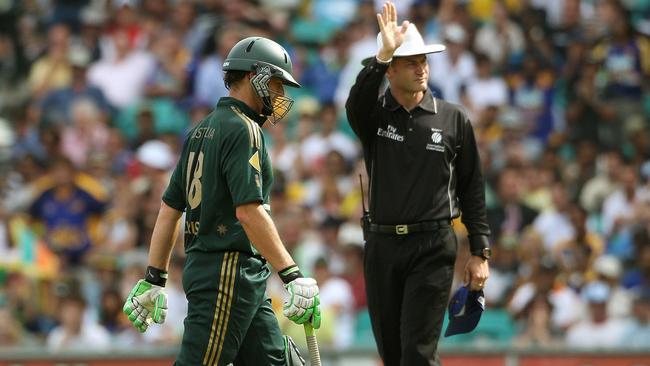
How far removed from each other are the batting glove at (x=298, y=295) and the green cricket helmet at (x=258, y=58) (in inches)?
41.0

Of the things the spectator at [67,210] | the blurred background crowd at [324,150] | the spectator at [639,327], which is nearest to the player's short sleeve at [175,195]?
the blurred background crowd at [324,150]

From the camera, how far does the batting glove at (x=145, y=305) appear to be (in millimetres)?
7242

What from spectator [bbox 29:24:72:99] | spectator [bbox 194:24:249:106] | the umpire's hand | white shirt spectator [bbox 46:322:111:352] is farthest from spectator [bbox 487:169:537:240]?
spectator [bbox 29:24:72:99]

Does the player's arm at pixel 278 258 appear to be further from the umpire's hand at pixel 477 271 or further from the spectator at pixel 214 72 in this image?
the spectator at pixel 214 72

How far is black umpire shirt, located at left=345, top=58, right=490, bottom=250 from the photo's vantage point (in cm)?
803

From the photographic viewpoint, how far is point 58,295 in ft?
41.6

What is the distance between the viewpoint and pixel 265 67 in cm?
699

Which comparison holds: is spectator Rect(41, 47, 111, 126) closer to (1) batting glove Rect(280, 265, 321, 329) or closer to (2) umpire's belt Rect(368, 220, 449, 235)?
(2) umpire's belt Rect(368, 220, 449, 235)

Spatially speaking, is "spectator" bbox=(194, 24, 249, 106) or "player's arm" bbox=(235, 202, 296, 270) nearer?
"player's arm" bbox=(235, 202, 296, 270)

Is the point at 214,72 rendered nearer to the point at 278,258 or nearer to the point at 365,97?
the point at 365,97

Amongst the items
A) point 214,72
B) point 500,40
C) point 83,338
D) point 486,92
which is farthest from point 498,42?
point 83,338

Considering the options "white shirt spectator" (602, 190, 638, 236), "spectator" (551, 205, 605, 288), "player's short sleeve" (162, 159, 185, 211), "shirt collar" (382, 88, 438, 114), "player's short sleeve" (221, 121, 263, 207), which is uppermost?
"shirt collar" (382, 88, 438, 114)

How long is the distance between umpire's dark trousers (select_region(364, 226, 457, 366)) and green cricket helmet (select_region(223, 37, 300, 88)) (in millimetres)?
1483

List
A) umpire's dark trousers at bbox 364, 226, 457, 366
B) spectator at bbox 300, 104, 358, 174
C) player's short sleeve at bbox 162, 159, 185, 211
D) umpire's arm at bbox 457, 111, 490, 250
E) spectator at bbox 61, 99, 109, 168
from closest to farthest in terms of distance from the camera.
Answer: player's short sleeve at bbox 162, 159, 185, 211
umpire's dark trousers at bbox 364, 226, 457, 366
umpire's arm at bbox 457, 111, 490, 250
spectator at bbox 300, 104, 358, 174
spectator at bbox 61, 99, 109, 168
